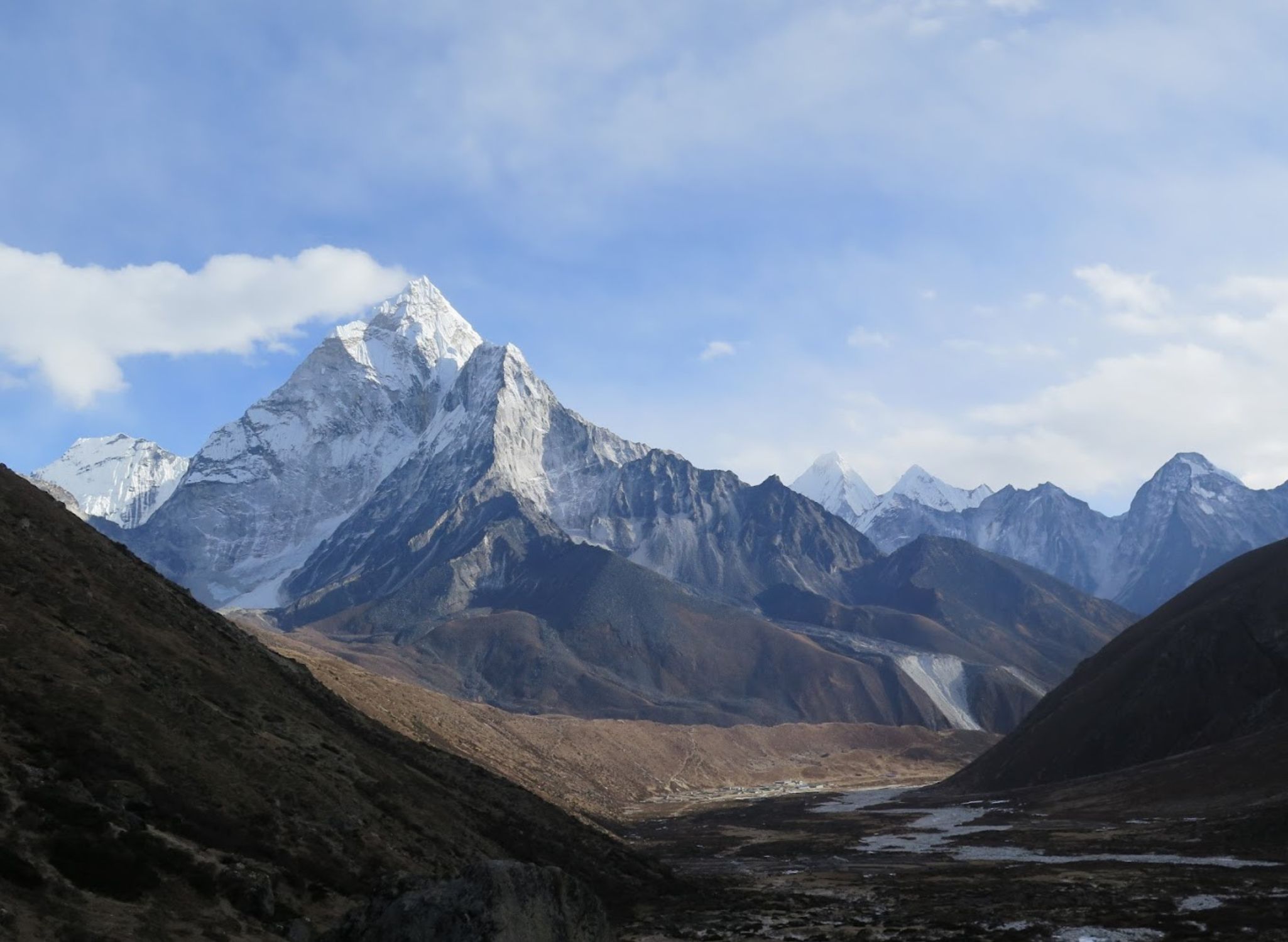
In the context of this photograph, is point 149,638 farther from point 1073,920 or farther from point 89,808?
point 1073,920

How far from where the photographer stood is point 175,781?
5259cm

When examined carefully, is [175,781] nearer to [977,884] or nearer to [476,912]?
[476,912]

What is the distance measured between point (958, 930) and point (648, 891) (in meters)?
27.1

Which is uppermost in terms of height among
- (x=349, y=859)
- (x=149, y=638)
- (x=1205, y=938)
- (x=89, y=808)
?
(x=149, y=638)

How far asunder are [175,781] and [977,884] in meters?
69.6

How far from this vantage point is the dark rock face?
36.3 metres

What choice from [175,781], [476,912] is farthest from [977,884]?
[476,912]

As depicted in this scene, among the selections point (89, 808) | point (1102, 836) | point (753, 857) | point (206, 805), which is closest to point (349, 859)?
point (206, 805)

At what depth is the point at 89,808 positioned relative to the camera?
43938 mm

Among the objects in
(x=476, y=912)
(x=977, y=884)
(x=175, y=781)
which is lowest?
(x=977, y=884)

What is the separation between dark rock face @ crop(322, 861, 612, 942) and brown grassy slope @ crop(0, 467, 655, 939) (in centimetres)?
742

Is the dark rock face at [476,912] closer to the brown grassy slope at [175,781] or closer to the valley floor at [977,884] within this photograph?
the brown grassy slope at [175,781]

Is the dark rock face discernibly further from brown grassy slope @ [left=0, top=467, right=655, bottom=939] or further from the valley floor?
the valley floor

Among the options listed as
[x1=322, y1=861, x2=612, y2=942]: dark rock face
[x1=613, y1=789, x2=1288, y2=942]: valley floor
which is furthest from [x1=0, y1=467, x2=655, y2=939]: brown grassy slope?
[x1=613, y1=789, x2=1288, y2=942]: valley floor
